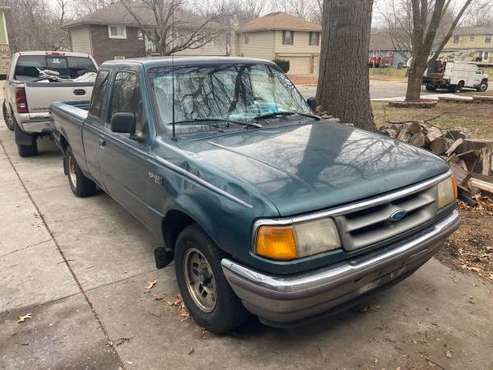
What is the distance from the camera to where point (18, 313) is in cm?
343

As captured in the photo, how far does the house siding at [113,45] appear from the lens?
37500mm

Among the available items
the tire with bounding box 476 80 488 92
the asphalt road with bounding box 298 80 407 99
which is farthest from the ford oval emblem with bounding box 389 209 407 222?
the tire with bounding box 476 80 488 92

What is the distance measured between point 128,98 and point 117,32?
38148 mm

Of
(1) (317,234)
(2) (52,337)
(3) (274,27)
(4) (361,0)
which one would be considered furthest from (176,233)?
(3) (274,27)

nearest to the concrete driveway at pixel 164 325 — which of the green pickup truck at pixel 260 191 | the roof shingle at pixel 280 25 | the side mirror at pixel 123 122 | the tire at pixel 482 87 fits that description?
the green pickup truck at pixel 260 191

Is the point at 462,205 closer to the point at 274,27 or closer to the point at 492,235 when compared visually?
the point at 492,235

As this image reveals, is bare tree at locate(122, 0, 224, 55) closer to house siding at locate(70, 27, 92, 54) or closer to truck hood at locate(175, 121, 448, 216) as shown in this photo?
house siding at locate(70, 27, 92, 54)

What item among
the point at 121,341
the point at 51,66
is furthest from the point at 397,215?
the point at 51,66

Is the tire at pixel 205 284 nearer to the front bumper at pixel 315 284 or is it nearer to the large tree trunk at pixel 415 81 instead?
the front bumper at pixel 315 284

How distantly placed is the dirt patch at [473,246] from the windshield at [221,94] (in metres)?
1.97

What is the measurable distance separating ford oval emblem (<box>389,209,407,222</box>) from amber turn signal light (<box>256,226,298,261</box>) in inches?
27.6

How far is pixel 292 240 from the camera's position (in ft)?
7.79

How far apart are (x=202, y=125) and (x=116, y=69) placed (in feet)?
4.63

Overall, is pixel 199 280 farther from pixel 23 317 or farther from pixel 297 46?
pixel 297 46
